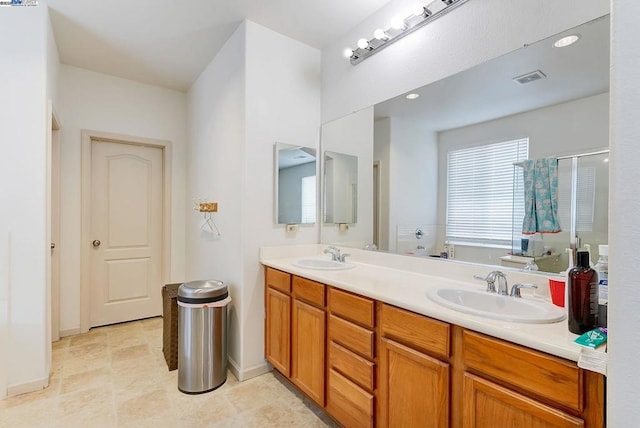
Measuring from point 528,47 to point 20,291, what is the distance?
3.38m

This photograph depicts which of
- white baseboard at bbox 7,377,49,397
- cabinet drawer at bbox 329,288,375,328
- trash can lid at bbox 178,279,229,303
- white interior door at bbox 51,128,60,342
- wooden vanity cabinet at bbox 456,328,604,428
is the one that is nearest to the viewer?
wooden vanity cabinet at bbox 456,328,604,428

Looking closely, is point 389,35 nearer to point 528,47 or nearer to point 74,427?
point 528,47

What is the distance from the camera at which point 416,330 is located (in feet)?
4.36

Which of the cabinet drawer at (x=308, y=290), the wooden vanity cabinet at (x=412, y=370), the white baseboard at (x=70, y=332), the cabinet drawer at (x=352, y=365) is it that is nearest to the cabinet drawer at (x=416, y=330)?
the wooden vanity cabinet at (x=412, y=370)

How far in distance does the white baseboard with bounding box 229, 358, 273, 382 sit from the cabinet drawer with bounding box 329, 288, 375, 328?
1.05 m

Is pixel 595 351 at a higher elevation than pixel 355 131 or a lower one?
lower

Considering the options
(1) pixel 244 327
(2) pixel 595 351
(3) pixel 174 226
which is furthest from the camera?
(3) pixel 174 226

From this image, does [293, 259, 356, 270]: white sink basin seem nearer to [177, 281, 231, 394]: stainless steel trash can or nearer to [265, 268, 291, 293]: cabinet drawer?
[265, 268, 291, 293]: cabinet drawer

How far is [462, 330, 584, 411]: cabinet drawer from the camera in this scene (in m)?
0.90

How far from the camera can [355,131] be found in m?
2.46

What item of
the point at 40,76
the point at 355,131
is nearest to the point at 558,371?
the point at 355,131

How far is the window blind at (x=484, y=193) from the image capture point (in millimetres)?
1604

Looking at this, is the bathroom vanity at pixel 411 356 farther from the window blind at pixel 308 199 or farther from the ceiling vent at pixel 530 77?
the ceiling vent at pixel 530 77

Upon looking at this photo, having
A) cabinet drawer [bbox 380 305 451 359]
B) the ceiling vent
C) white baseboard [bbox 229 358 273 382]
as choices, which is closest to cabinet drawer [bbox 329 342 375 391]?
cabinet drawer [bbox 380 305 451 359]
